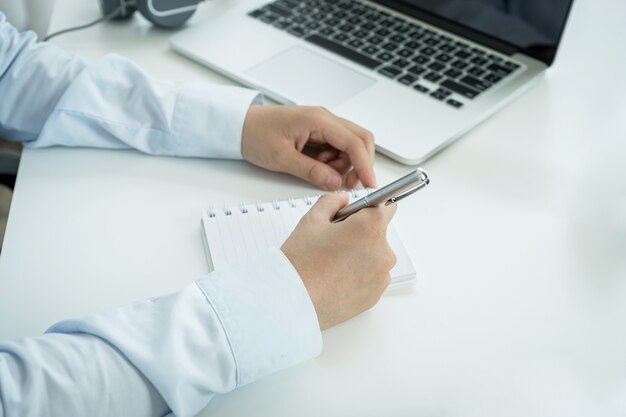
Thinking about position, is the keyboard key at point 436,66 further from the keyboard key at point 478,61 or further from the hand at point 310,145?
the hand at point 310,145

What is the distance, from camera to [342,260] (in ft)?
2.15

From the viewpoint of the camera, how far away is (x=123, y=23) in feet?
3.63

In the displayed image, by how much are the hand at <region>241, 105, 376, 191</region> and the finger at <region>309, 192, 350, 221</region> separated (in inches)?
3.6

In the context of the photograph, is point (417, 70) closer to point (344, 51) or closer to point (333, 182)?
point (344, 51)

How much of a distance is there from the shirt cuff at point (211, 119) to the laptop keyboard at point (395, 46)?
221 millimetres

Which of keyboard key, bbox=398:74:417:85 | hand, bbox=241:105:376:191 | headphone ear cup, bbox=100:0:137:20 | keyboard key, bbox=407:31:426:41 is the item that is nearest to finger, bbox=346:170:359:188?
A: hand, bbox=241:105:376:191

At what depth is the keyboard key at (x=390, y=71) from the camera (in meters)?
0.97

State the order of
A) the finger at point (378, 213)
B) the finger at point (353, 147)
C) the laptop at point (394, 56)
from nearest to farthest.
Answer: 1. the finger at point (378, 213)
2. the finger at point (353, 147)
3. the laptop at point (394, 56)

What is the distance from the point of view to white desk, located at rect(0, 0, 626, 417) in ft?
1.97

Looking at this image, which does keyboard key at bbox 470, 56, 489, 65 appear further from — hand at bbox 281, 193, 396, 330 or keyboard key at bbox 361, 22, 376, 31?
hand at bbox 281, 193, 396, 330

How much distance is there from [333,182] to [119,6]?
20.7 inches

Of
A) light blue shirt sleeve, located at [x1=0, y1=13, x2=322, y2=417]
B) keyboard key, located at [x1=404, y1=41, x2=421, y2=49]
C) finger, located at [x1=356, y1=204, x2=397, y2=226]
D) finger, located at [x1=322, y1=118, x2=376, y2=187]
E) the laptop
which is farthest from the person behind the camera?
keyboard key, located at [x1=404, y1=41, x2=421, y2=49]

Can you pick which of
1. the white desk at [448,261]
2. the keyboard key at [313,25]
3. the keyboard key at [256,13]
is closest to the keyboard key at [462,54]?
the white desk at [448,261]

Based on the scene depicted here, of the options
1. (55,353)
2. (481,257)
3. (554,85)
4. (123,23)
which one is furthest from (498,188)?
(123,23)
